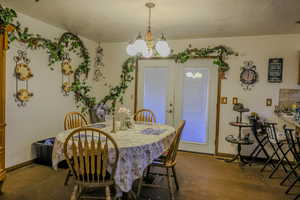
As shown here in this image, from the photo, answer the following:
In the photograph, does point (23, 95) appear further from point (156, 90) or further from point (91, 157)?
point (156, 90)

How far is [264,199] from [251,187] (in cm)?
33

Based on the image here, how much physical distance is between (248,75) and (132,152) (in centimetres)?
301

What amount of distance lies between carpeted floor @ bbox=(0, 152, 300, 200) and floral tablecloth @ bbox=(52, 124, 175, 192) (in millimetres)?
629

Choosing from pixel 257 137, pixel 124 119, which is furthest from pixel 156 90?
Answer: pixel 257 137

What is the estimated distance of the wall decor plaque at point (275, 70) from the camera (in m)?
3.91

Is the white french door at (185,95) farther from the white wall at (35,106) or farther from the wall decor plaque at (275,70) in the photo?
the white wall at (35,106)

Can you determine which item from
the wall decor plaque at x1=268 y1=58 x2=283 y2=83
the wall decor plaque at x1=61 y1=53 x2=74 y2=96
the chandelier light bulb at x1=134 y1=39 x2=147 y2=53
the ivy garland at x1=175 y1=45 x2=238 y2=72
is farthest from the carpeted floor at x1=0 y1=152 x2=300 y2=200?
the ivy garland at x1=175 y1=45 x2=238 y2=72

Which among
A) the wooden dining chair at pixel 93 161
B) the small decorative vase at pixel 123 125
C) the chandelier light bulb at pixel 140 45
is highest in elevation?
the chandelier light bulb at pixel 140 45

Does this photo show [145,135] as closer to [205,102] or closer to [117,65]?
[205,102]

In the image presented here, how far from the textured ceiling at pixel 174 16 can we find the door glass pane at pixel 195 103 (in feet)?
2.63

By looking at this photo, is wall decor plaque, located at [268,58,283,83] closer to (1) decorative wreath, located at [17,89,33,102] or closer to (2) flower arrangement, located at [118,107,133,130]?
(2) flower arrangement, located at [118,107,133,130]

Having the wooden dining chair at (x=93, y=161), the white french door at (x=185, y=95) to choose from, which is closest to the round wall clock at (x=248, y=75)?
the white french door at (x=185, y=95)

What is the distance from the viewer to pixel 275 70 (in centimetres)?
393

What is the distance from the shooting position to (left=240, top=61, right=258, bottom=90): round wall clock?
4047 millimetres
